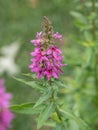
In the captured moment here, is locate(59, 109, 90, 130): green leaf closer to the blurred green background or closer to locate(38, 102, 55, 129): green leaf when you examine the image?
locate(38, 102, 55, 129): green leaf

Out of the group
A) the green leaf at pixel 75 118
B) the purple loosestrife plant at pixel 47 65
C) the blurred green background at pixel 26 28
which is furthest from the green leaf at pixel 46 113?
the blurred green background at pixel 26 28

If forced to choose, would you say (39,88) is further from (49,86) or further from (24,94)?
(24,94)

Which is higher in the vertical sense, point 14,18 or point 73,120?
point 14,18

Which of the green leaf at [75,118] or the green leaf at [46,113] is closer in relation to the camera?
the green leaf at [46,113]

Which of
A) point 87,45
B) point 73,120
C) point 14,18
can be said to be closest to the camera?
point 73,120

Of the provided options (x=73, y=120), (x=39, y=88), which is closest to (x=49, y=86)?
(x=39, y=88)

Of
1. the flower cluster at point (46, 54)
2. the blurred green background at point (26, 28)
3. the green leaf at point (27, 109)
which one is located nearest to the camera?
the flower cluster at point (46, 54)

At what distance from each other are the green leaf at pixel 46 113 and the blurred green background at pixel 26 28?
2127 mm

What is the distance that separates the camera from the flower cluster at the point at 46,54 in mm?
1721

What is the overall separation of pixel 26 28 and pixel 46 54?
311 centimetres

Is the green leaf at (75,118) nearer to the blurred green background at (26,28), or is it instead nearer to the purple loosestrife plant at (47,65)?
the purple loosestrife plant at (47,65)

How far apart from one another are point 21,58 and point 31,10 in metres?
0.88

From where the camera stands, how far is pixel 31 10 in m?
5.18

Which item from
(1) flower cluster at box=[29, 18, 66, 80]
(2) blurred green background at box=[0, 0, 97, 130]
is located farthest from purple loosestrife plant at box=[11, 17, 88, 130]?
(2) blurred green background at box=[0, 0, 97, 130]
